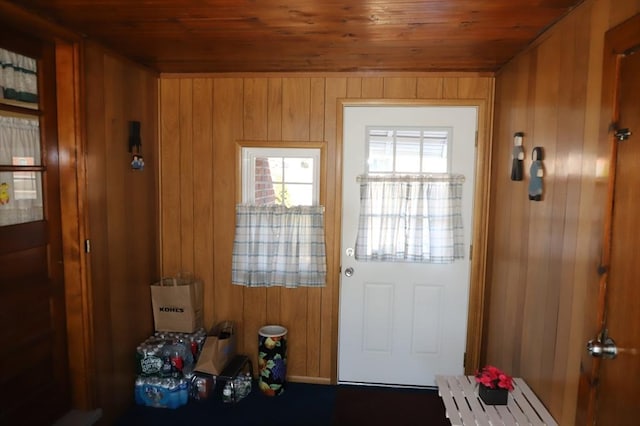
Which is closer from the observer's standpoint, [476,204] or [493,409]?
[493,409]

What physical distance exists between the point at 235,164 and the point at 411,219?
133cm

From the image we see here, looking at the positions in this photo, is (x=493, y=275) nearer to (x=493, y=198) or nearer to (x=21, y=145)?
(x=493, y=198)

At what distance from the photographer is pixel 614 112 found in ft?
4.95

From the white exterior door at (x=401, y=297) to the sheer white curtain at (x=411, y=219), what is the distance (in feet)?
0.24

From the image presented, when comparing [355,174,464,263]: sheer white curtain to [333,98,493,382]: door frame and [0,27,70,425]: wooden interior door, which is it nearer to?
[333,98,493,382]: door frame

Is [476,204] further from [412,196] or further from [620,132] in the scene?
[620,132]

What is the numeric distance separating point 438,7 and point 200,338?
2562mm

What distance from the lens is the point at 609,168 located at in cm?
153

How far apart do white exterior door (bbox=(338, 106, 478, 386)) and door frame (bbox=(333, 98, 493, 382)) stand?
0.03 meters

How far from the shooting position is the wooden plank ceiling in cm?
187

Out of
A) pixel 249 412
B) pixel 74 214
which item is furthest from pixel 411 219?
pixel 74 214

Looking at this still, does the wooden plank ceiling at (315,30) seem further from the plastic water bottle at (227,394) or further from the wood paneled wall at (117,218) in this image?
the plastic water bottle at (227,394)

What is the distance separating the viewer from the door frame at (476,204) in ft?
9.74

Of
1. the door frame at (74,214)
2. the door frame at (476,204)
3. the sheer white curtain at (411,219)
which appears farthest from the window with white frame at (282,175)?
the door frame at (74,214)
